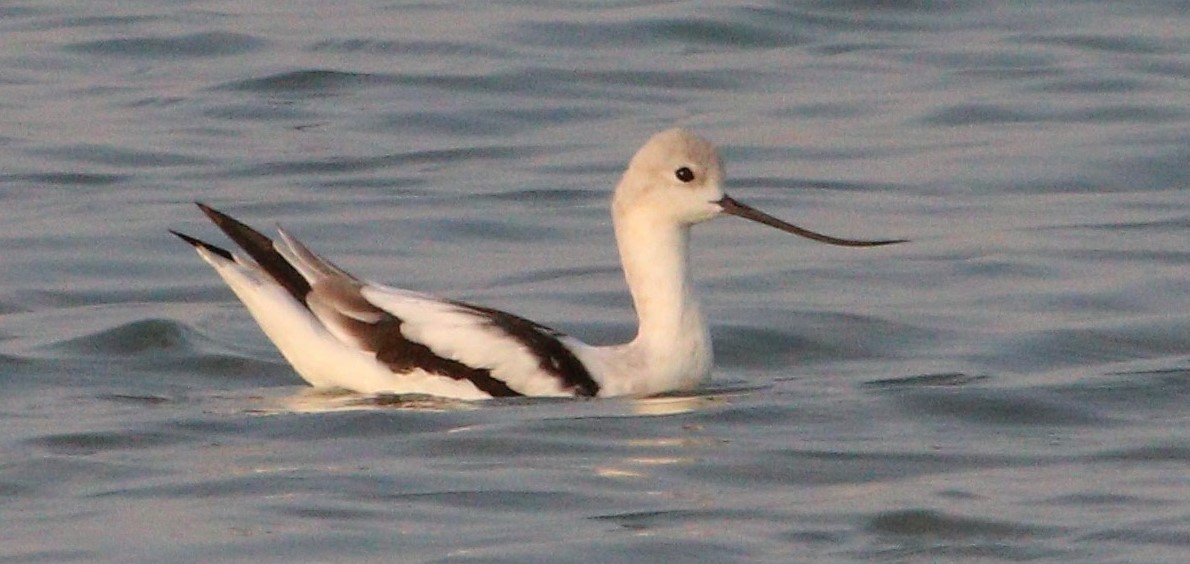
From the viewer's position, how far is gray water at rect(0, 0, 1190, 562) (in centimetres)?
826

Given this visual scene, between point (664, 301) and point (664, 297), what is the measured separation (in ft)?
0.05

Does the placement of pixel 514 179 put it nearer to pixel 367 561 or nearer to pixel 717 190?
pixel 717 190

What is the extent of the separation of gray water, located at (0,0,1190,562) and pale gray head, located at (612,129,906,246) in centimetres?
66

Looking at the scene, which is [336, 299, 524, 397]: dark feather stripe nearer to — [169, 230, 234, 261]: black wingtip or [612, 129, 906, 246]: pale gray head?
[169, 230, 234, 261]: black wingtip

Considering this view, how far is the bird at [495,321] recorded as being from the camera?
9914mm

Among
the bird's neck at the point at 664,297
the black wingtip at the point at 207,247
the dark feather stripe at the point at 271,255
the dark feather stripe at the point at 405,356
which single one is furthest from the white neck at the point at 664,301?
the black wingtip at the point at 207,247

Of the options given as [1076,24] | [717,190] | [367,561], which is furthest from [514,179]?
[367,561]

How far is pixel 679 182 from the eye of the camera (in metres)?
10.3

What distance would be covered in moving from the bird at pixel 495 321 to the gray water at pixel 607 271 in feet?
0.45

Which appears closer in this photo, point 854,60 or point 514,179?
point 514,179

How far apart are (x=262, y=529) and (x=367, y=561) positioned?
1.69 feet

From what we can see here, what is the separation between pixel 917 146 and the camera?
16.0 meters

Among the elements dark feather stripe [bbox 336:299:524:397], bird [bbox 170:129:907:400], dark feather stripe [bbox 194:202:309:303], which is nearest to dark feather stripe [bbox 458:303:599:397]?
bird [bbox 170:129:907:400]

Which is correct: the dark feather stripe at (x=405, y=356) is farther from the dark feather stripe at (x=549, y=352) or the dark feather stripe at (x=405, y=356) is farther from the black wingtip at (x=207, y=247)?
the black wingtip at (x=207, y=247)
